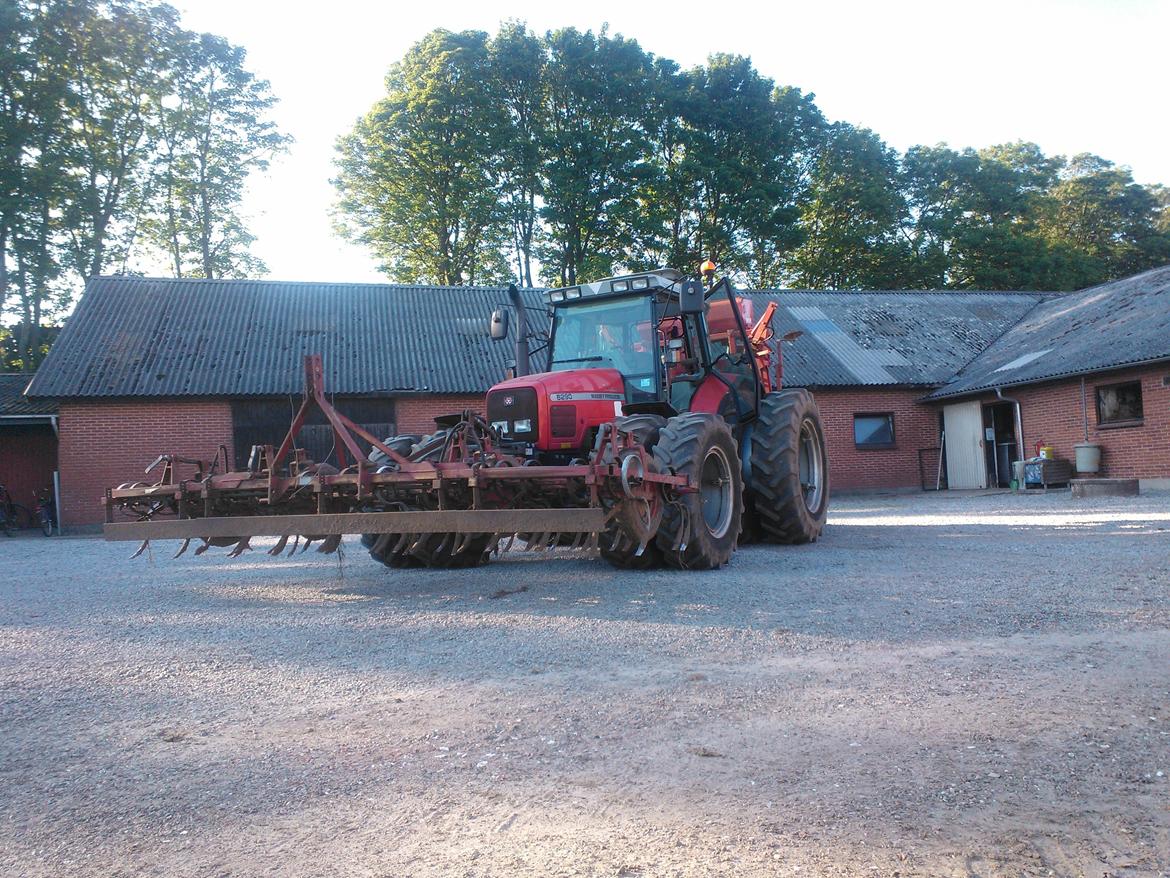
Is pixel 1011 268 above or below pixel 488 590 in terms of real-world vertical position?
above

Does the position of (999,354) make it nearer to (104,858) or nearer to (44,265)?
(104,858)

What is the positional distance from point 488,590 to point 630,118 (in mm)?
33326

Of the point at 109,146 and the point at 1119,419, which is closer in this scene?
the point at 1119,419

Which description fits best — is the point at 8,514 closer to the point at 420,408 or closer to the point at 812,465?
the point at 420,408

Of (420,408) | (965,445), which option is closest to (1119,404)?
(965,445)

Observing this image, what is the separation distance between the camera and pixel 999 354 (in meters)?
25.6

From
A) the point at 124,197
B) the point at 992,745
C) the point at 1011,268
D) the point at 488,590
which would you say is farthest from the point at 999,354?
the point at 124,197

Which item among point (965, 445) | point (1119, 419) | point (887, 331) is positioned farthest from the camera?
point (887, 331)

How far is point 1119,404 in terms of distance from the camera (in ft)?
66.6

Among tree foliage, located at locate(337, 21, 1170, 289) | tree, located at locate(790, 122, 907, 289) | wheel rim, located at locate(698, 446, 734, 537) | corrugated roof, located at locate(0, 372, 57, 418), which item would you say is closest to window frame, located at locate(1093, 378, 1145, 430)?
wheel rim, located at locate(698, 446, 734, 537)

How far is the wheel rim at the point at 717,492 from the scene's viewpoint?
8844 millimetres

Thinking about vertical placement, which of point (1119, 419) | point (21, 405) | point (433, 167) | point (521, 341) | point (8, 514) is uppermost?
point (433, 167)

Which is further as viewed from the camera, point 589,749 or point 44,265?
point 44,265

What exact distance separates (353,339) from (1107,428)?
17750mm
